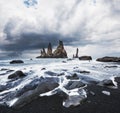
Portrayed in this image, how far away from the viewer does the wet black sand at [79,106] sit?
12821 millimetres

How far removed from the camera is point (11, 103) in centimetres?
1489

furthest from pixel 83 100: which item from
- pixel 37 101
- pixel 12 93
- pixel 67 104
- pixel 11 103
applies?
pixel 12 93

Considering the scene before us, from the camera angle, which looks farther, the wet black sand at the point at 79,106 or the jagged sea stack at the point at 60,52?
the jagged sea stack at the point at 60,52

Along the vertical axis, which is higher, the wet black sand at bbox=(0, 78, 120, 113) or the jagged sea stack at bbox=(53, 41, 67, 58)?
the jagged sea stack at bbox=(53, 41, 67, 58)

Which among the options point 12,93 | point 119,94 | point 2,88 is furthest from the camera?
point 2,88

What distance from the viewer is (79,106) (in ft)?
44.0

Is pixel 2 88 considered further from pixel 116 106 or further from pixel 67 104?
pixel 116 106

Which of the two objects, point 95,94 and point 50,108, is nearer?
point 50,108

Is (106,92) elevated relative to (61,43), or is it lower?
lower

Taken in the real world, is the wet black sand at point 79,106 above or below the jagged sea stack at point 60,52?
below

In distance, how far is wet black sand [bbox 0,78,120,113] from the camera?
12821mm

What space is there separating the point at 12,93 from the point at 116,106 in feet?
31.6

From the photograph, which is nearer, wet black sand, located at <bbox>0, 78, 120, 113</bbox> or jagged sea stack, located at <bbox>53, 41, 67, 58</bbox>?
wet black sand, located at <bbox>0, 78, 120, 113</bbox>

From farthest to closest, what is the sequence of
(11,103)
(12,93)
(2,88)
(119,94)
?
1. (2,88)
2. (12,93)
3. (119,94)
4. (11,103)
